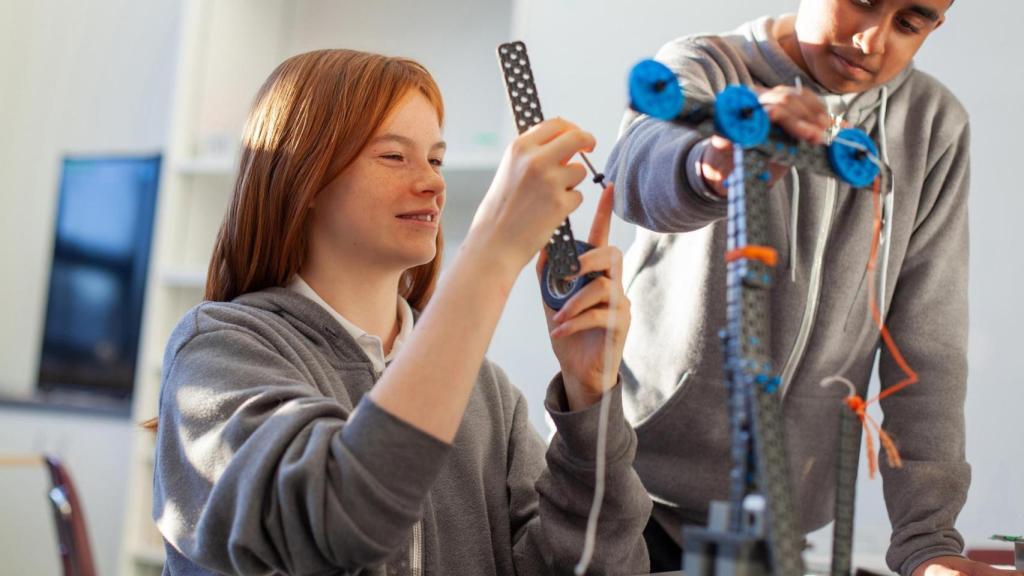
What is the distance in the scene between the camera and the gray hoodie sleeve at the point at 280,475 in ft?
2.45

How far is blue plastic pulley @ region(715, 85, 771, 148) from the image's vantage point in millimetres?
678

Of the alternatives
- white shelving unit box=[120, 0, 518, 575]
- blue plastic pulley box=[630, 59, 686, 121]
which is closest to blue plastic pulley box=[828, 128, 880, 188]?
blue plastic pulley box=[630, 59, 686, 121]

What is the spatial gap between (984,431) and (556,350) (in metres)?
1.44

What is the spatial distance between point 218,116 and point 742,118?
235cm

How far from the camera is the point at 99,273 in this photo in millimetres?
3033

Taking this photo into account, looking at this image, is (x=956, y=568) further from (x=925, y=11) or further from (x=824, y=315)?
(x=925, y=11)

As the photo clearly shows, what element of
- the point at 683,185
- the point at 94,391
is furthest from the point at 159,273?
the point at 683,185

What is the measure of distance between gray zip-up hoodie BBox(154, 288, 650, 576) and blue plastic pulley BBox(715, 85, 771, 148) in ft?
0.99

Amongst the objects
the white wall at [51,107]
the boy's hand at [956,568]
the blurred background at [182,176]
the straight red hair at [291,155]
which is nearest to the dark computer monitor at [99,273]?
the blurred background at [182,176]

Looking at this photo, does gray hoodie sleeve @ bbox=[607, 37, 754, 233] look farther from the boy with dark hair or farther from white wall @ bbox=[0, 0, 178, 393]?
white wall @ bbox=[0, 0, 178, 393]

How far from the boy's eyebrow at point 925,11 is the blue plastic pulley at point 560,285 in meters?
0.48

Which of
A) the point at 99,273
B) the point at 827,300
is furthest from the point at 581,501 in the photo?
the point at 99,273

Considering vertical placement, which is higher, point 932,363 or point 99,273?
point 932,363

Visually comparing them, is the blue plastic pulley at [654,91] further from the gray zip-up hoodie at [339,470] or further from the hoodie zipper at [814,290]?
the hoodie zipper at [814,290]
